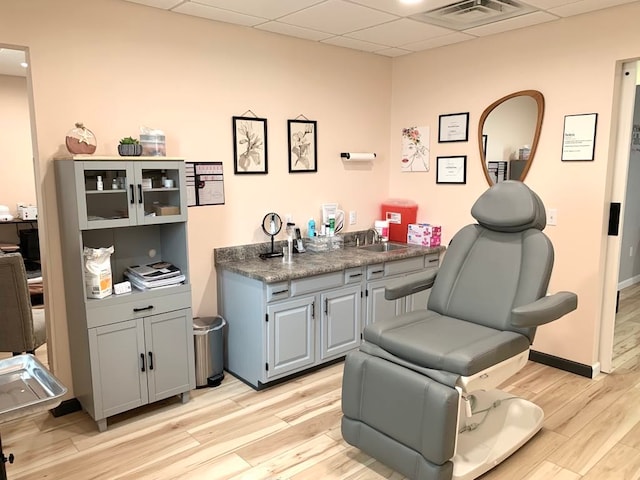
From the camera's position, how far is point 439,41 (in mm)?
3908

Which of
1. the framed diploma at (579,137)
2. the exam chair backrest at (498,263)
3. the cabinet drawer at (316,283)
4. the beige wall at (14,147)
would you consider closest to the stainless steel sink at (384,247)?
the cabinet drawer at (316,283)

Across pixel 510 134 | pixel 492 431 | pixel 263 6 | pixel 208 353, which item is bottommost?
pixel 492 431

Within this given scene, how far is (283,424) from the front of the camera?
2877 mm

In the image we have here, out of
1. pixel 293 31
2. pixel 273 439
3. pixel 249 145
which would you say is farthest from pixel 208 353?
pixel 293 31

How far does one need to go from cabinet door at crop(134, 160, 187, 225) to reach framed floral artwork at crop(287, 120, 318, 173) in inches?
44.2

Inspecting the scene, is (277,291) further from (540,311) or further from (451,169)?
(451,169)

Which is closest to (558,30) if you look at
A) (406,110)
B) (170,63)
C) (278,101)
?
(406,110)

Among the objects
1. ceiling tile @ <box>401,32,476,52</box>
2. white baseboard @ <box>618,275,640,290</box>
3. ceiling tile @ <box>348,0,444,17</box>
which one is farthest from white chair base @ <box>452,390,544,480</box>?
white baseboard @ <box>618,275,640,290</box>

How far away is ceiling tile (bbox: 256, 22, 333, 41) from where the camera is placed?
11.3 ft

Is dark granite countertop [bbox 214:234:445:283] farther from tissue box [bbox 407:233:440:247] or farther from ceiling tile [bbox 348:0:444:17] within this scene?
ceiling tile [bbox 348:0:444:17]

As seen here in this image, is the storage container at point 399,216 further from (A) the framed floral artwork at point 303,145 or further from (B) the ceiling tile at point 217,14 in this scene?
(B) the ceiling tile at point 217,14

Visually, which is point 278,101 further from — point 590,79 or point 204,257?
point 590,79

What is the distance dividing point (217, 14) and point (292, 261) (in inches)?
68.0

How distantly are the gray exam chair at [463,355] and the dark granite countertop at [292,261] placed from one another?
0.69m
